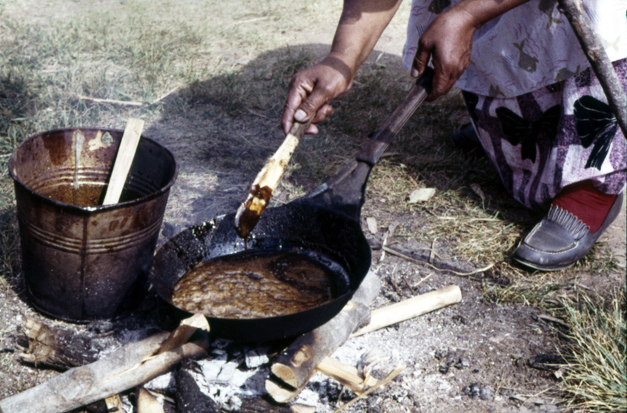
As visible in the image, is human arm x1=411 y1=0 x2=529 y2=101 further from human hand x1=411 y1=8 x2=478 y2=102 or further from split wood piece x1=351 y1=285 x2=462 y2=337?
split wood piece x1=351 y1=285 x2=462 y2=337

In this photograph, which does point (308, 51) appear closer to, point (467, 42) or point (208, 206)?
point (208, 206)

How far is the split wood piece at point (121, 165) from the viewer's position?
236 cm

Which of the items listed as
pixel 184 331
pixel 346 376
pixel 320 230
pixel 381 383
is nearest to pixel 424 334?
pixel 381 383

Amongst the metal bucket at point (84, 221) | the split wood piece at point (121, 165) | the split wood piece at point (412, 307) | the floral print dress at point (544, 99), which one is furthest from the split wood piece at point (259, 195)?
the floral print dress at point (544, 99)

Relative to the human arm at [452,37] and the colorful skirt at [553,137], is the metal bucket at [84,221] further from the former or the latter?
the colorful skirt at [553,137]

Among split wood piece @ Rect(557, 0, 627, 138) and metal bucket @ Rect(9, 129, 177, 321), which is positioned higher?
split wood piece @ Rect(557, 0, 627, 138)

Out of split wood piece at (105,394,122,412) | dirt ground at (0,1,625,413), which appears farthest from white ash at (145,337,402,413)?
split wood piece at (105,394,122,412)

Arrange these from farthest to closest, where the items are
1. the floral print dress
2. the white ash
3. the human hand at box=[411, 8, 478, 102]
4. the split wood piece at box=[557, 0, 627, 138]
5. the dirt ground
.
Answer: the floral print dress → the human hand at box=[411, 8, 478, 102] → the dirt ground → the white ash → the split wood piece at box=[557, 0, 627, 138]

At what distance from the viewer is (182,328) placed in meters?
1.91

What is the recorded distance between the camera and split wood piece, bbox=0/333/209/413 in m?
1.83

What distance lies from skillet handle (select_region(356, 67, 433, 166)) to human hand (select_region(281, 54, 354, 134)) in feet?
0.89

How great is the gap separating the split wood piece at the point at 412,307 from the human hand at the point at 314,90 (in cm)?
91

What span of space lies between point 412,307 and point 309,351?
0.68 metres

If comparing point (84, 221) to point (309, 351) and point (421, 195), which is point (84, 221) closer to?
point (309, 351)
